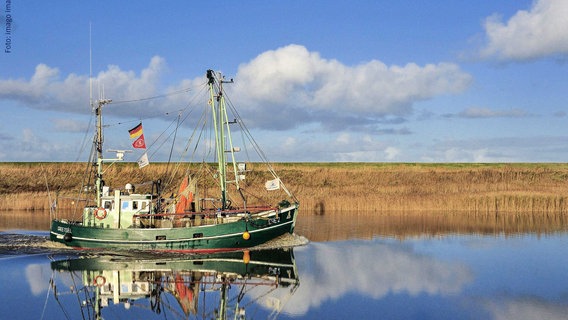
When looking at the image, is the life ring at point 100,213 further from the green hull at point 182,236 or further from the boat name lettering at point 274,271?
the boat name lettering at point 274,271

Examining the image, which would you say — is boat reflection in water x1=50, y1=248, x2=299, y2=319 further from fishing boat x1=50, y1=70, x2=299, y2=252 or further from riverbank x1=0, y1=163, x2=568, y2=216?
riverbank x1=0, y1=163, x2=568, y2=216

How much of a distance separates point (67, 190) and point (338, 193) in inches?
1329

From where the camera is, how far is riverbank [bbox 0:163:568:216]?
2641 inches

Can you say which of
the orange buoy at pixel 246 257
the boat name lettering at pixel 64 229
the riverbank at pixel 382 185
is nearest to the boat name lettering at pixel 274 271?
the orange buoy at pixel 246 257

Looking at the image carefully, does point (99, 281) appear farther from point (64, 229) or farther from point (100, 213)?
point (64, 229)

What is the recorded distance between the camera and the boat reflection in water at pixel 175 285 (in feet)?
83.3

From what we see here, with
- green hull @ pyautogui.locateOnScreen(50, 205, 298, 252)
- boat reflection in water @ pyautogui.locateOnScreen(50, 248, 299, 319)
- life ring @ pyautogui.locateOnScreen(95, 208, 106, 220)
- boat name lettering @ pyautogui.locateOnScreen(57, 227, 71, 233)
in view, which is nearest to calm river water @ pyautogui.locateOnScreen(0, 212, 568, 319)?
boat reflection in water @ pyautogui.locateOnScreen(50, 248, 299, 319)

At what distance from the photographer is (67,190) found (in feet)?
243

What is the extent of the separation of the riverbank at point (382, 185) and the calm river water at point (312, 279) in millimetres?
17828

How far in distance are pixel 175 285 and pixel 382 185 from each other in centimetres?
4701

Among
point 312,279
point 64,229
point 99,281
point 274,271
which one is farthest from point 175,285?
point 64,229

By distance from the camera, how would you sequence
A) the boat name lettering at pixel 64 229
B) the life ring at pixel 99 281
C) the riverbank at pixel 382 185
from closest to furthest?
the life ring at pixel 99 281
the boat name lettering at pixel 64 229
the riverbank at pixel 382 185

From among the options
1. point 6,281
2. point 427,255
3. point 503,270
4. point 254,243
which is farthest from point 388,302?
point 6,281

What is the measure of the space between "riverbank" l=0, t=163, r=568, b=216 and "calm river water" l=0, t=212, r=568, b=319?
58.5ft
